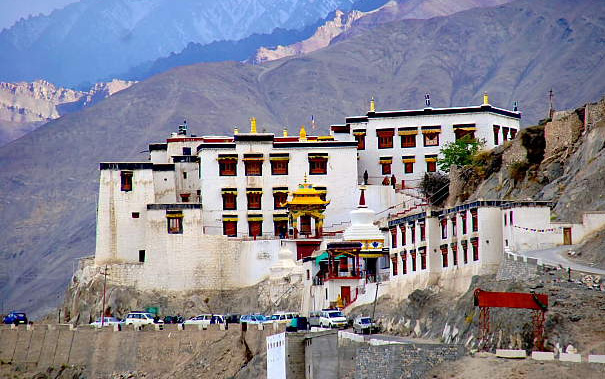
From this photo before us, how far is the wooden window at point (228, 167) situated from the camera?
433 ft

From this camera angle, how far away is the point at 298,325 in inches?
3927

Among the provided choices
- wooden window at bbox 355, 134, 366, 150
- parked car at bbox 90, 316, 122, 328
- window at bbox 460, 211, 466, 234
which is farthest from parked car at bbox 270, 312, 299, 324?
wooden window at bbox 355, 134, 366, 150

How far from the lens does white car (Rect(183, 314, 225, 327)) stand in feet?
377

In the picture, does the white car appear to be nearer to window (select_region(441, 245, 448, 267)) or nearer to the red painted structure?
window (select_region(441, 245, 448, 267))

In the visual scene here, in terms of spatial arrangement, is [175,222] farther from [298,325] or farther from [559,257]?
[559,257]

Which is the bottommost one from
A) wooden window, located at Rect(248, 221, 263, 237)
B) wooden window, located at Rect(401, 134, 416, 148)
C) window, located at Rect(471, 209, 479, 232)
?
window, located at Rect(471, 209, 479, 232)

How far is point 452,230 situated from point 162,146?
45952 millimetres

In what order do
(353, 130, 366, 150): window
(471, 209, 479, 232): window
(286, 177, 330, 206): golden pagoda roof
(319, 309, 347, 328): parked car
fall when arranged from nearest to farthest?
(471, 209, 479, 232): window, (319, 309, 347, 328): parked car, (286, 177, 330, 206): golden pagoda roof, (353, 130, 366, 150): window

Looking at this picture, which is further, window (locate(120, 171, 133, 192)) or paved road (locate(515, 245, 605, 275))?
window (locate(120, 171, 133, 192))

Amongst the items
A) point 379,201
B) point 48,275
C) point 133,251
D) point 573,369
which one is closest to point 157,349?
point 133,251

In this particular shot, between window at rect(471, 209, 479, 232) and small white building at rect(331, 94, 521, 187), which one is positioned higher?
small white building at rect(331, 94, 521, 187)

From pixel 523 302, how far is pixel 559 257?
8.75 metres

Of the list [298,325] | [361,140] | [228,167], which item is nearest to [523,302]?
[298,325]

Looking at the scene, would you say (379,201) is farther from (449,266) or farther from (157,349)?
(449,266)
